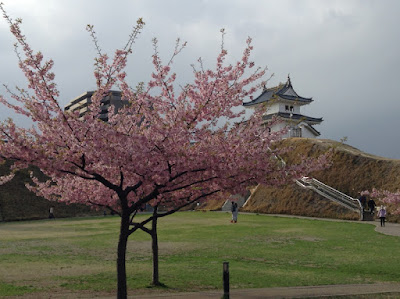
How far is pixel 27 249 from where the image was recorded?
21547 mm

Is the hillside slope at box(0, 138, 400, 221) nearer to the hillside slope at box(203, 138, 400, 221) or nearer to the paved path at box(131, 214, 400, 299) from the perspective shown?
the hillside slope at box(203, 138, 400, 221)

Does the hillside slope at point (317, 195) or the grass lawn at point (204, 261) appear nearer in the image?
the grass lawn at point (204, 261)

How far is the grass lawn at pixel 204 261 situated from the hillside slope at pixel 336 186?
15112mm

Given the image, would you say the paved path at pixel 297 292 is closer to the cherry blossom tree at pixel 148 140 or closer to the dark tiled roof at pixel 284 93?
the cherry blossom tree at pixel 148 140

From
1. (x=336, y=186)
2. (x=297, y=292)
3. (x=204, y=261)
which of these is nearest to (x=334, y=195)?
(x=336, y=186)

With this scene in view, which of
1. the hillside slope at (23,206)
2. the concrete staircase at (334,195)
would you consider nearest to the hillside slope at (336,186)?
the concrete staircase at (334,195)

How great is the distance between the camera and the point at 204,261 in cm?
1703

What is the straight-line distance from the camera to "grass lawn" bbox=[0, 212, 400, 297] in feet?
43.2

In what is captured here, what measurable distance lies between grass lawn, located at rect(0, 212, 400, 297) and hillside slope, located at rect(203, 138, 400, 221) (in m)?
15.1

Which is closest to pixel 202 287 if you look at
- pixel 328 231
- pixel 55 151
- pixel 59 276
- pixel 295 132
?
pixel 59 276

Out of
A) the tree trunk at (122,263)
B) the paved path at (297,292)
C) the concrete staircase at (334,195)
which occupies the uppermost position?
the concrete staircase at (334,195)

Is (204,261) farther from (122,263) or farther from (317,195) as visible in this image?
(317,195)

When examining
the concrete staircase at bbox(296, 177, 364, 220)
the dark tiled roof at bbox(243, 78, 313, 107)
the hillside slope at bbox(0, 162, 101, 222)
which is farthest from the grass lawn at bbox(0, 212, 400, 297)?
the dark tiled roof at bbox(243, 78, 313, 107)

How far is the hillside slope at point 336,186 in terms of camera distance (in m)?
42.3
